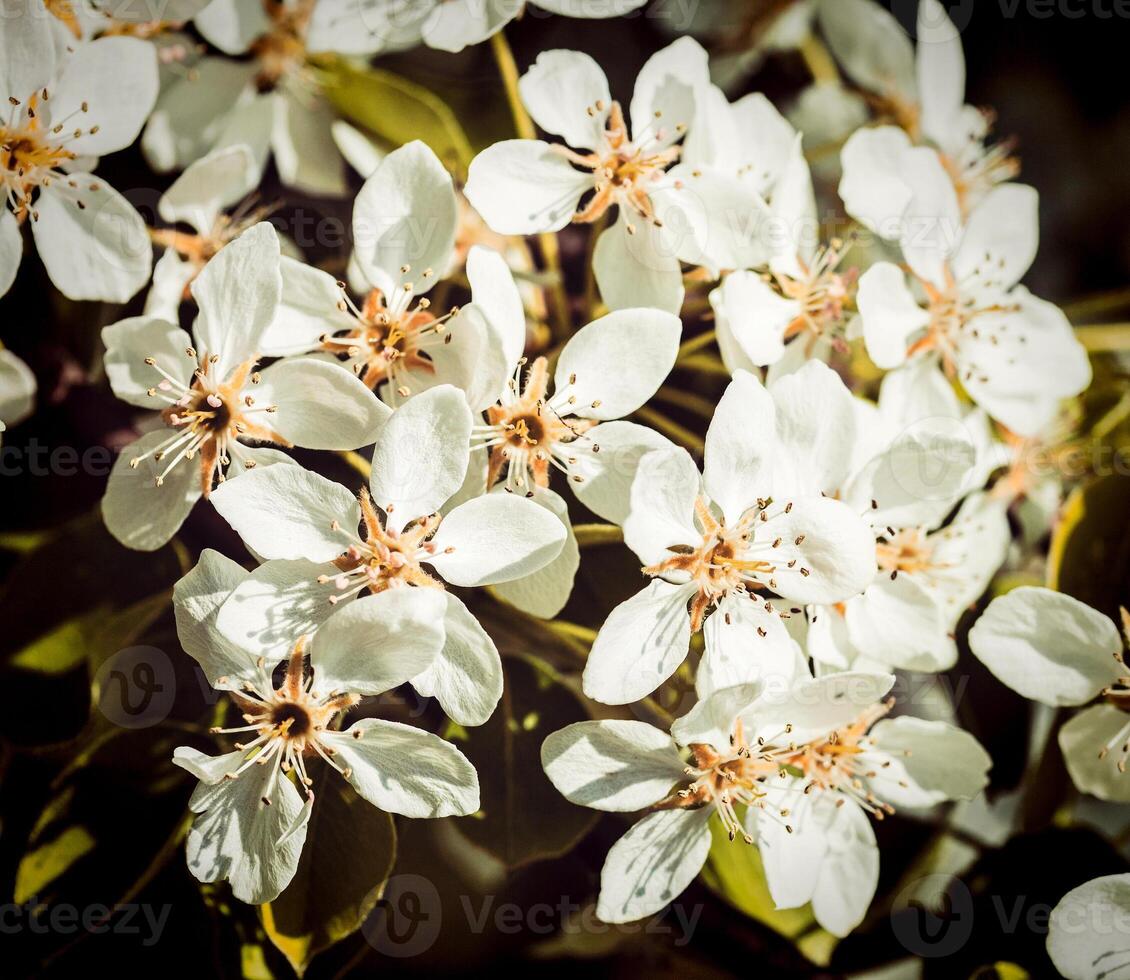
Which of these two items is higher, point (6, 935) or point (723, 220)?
point (723, 220)

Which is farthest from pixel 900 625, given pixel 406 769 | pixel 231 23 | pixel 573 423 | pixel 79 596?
pixel 231 23

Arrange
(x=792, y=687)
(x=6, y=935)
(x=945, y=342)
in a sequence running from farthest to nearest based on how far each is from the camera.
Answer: (x=945, y=342) < (x=6, y=935) < (x=792, y=687)

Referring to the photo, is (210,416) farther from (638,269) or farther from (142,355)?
(638,269)

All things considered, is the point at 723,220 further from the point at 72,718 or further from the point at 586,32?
the point at 72,718

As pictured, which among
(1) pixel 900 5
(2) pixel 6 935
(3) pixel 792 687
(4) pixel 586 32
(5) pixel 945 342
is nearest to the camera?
(3) pixel 792 687

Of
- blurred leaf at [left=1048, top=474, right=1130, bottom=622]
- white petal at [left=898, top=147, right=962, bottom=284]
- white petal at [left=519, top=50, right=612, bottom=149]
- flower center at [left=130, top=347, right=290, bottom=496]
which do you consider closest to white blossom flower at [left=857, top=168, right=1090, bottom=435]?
white petal at [left=898, top=147, right=962, bottom=284]

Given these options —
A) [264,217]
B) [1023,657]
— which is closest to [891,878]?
[1023,657]
